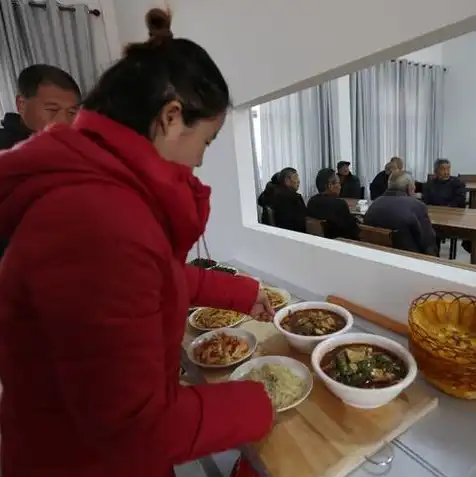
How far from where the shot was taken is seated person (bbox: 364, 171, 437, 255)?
7.08ft

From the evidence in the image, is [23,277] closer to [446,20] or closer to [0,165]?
[0,165]

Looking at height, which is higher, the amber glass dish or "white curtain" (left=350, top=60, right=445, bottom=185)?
"white curtain" (left=350, top=60, right=445, bottom=185)

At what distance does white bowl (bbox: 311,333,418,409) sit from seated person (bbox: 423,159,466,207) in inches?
132

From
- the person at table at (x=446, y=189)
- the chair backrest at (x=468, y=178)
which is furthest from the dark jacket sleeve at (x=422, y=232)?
the chair backrest at (x=468, y=178)

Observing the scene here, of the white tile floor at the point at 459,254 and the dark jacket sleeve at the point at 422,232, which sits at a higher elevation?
the dark jacket sleeve at the point at 422,232

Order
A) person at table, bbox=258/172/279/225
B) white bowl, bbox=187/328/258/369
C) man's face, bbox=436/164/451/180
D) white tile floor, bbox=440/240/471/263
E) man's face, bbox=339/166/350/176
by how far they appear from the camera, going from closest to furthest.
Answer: white bowl, bbox=187/328/258/369, person at table, bbox=258/172/279/225, man's face, bbox=436/164/451/180, white tile floor, bbox=440/240/471/263, man's face, bbox=339/166/350/176

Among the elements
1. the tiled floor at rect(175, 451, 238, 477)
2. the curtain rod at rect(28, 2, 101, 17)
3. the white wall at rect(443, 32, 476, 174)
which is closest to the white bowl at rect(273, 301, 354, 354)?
the tiled floor at rect(175, 451, 238, 477)

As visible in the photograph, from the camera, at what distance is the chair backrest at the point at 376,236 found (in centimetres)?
202

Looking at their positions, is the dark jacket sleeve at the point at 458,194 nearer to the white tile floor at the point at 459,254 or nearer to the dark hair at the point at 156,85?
the white tile floor at the point at 459,254

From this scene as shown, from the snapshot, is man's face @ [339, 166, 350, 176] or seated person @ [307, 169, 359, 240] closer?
seated person @ [307, 169, 359, 240]

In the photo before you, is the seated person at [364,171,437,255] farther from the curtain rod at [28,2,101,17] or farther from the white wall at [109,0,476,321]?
the curtain rod at [28,2,101,17]

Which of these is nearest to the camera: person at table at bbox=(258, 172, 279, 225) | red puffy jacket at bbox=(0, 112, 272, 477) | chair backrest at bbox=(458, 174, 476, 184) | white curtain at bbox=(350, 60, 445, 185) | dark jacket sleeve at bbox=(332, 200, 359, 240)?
red puffy jacket at bbox=(0, 112, 272, 477)

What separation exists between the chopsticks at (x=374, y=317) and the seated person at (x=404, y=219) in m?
1.19

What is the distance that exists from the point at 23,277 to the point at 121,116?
210 mm
